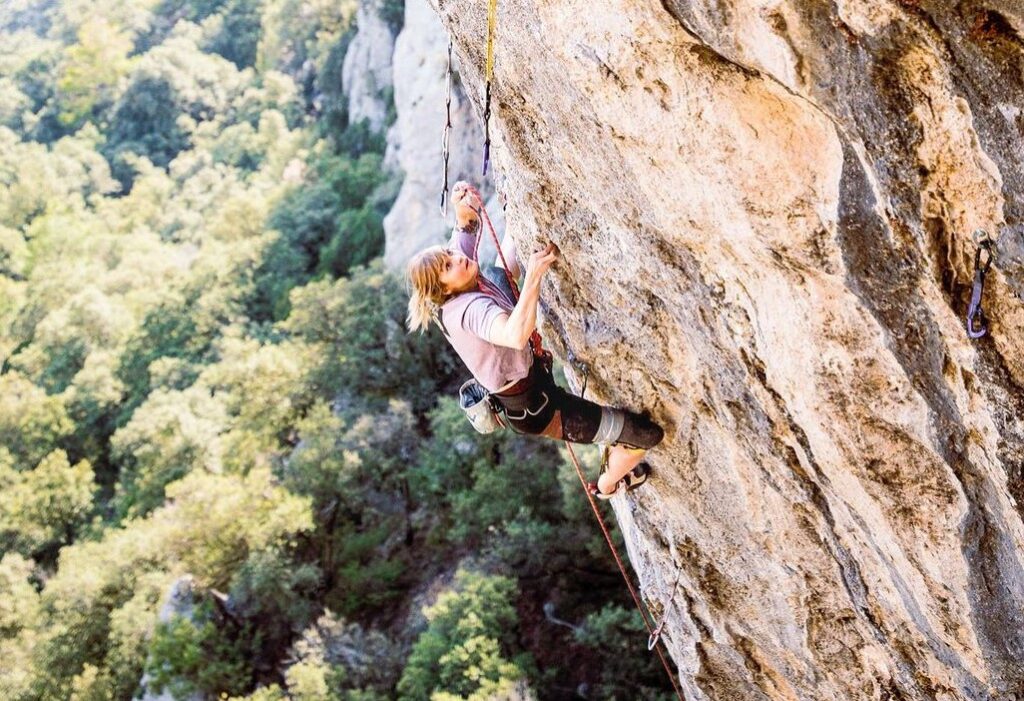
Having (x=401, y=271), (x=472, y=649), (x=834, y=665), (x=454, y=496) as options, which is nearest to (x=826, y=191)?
(x=834, y=665)

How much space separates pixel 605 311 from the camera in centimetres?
529

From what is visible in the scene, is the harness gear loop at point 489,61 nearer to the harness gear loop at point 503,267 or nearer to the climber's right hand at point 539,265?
the harness gear loop at point 503,267

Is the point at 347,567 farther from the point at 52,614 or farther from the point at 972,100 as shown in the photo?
the point at 972,100

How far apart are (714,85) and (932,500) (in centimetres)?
214

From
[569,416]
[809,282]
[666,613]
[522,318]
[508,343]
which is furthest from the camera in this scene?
[666,613]

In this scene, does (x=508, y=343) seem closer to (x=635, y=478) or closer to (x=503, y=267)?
(x=503, y=267)

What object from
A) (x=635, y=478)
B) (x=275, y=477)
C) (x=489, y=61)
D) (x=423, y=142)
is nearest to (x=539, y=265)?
(x=489, y=61)

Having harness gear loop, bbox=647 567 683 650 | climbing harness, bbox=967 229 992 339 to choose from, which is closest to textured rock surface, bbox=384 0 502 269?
harness gear loop, bbox=647 567 683 650

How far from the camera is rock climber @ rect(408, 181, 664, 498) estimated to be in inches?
180

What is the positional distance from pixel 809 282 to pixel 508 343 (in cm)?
143

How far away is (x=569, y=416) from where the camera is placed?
208 inches

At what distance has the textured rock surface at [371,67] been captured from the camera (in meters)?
37.3

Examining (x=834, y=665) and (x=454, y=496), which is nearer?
(x=834, y=665)

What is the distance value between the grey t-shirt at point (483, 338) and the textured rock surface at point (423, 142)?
20.4 meters
